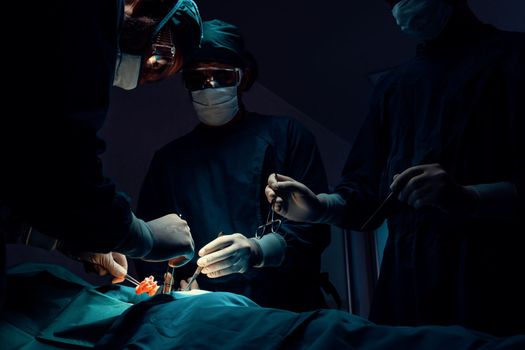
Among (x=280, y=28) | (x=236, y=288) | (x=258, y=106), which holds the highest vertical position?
(x=280, y=28)

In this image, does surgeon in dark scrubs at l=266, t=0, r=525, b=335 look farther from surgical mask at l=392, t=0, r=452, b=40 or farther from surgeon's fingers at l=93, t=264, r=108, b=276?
surgeon's fingers at l=93, t=264, r=108, b=276

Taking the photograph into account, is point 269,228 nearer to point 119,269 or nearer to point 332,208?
point 332,208

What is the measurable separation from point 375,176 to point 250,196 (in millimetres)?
628

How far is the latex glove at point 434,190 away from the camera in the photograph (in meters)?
1.68

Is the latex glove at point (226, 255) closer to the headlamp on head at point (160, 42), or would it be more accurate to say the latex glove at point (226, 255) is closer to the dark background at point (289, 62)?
the headlamp on head at point (160, 42)

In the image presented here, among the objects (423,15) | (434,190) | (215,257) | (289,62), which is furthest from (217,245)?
(289,62)

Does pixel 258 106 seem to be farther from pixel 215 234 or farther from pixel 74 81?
pixel 74 81

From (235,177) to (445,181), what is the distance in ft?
3.91

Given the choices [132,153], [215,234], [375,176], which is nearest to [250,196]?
[215,234]

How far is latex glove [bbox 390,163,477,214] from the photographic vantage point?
66.2 inches

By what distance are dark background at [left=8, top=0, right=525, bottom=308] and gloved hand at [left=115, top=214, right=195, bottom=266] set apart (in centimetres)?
108

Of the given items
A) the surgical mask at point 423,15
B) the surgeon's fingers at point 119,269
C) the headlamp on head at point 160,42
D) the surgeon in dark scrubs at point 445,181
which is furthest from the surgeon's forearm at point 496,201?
the surgeon's fingers at point 119,269

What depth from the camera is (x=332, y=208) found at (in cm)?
213

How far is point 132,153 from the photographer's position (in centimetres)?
320
